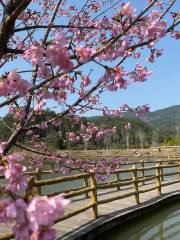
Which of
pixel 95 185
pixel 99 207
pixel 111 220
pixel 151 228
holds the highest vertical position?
pixel 95 185

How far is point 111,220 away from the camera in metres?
10.5

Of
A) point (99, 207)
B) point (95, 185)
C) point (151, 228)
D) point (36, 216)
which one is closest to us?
point (36, 216)

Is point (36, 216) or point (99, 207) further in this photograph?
point (99, 207)

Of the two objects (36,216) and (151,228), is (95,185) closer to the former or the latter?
(151,228)

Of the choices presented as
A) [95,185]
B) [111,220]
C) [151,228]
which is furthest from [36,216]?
[151,228]

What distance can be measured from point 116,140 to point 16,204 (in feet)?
489

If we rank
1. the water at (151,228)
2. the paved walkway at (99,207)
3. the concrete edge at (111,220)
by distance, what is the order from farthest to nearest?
the water at (151,228) < the paved walkway at (99,207) < the concrete edge at (111,220)

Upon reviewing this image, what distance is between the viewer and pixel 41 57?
3.08m

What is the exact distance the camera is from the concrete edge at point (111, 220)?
8.81 metres

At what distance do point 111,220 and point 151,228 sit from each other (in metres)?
1.63

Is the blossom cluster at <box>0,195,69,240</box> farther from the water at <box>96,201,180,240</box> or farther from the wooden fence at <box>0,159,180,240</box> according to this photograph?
the water at <box>96,201,180,240</box>

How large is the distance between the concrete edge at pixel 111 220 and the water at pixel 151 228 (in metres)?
0.13

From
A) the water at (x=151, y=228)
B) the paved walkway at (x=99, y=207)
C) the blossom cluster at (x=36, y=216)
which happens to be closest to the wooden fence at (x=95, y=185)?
the paved walkway at (x=99, y=207)

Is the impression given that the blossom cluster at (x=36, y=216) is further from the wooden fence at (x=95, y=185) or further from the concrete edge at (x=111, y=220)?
the concrete edge at (x=111, y=220)
